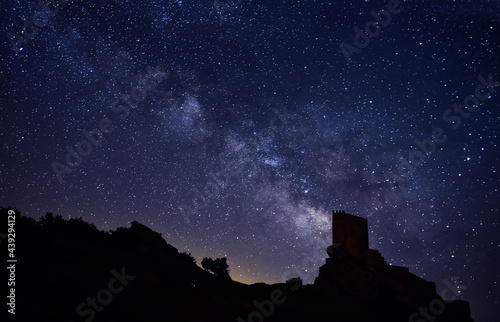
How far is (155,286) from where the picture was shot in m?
21.2

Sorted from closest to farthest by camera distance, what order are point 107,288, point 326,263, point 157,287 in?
point 107,288 → point 157,287 → point 326,263

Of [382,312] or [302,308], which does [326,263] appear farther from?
[302,308]

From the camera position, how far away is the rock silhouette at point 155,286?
16.3 m

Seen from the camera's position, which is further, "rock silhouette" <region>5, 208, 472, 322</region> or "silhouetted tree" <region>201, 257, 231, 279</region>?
"silhouetted tree" <region>201, 257, 231, 279</region>

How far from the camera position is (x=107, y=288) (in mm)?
18625

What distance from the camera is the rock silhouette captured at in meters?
16.3

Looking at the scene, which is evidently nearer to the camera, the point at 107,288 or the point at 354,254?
the point at 107,288

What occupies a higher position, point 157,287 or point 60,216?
point 60,216

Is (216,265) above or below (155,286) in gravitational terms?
above

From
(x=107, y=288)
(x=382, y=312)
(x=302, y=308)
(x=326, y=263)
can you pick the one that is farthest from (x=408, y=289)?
(x=107, y=288)

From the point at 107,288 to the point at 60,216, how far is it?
22559mm

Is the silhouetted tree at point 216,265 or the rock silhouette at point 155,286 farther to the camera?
the silhouetted tree at point 216,265

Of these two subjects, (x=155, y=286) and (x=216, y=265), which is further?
(x=216, y=265)

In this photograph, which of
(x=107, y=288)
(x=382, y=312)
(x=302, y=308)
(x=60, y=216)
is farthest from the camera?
(x=60, y=216)
